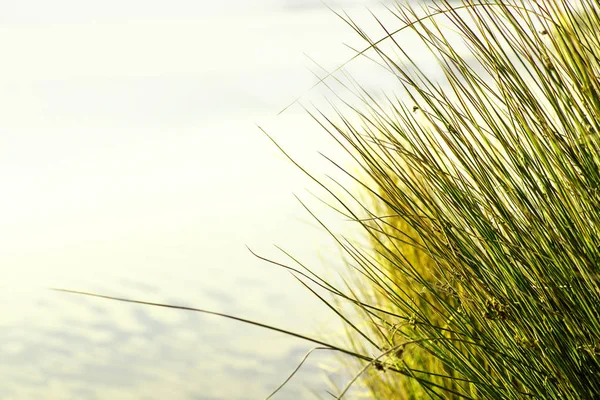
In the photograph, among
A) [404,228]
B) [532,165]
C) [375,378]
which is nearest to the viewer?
[532,165]

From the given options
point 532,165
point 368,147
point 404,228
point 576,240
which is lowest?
point 576,240

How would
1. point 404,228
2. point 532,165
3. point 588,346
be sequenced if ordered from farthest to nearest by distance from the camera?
point 404,228 → point 532,165 → point 588,346

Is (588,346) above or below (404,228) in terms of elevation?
below

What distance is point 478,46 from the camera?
1060 millimetres

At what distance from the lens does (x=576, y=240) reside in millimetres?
961

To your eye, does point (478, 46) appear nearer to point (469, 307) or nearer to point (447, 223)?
point (447, 223)

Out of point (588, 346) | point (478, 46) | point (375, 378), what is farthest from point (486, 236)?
point (375, 378)

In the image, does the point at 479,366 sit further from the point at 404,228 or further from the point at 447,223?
the point at 404,228

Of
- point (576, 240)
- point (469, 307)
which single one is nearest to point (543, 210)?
point (576, 240)

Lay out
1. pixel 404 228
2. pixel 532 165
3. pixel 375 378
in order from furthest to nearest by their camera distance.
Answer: pixel 404 228
pixel 375 378
pixel 532 165

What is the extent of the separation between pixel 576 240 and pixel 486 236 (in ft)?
0.44

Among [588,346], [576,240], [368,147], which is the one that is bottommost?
[588,346]

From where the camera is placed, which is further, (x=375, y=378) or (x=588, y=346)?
(x=375, y=378)

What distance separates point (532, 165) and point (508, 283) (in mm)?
195
